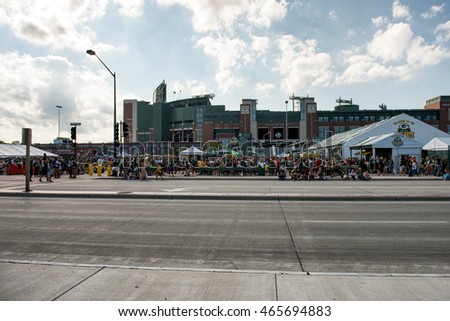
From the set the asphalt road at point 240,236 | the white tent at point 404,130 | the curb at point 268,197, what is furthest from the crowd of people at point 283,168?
the asphalt road at point 240,236

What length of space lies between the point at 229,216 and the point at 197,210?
60.0 inches

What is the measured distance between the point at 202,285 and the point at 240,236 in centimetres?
321

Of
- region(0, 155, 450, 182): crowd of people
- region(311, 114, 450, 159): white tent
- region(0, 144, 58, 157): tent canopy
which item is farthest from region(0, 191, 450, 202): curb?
region(311, 114, 450, 159): white tent

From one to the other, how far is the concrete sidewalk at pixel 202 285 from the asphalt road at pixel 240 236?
1.79 feet

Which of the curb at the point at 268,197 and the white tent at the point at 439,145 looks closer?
the curb at the point at 268,197

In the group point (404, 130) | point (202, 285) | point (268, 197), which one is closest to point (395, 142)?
point (404, 130)

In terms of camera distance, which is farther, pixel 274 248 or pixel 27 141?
pixel 27 141

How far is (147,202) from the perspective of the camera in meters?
13.4

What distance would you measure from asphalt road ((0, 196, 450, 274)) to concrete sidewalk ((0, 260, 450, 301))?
21.5 inches

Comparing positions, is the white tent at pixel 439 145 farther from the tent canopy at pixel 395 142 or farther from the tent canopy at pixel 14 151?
the tent canopy at pixel 14 151

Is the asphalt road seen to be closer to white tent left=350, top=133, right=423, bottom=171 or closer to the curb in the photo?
the curb

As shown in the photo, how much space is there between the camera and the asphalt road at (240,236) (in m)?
5.89

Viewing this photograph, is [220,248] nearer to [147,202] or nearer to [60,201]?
[147,202]
